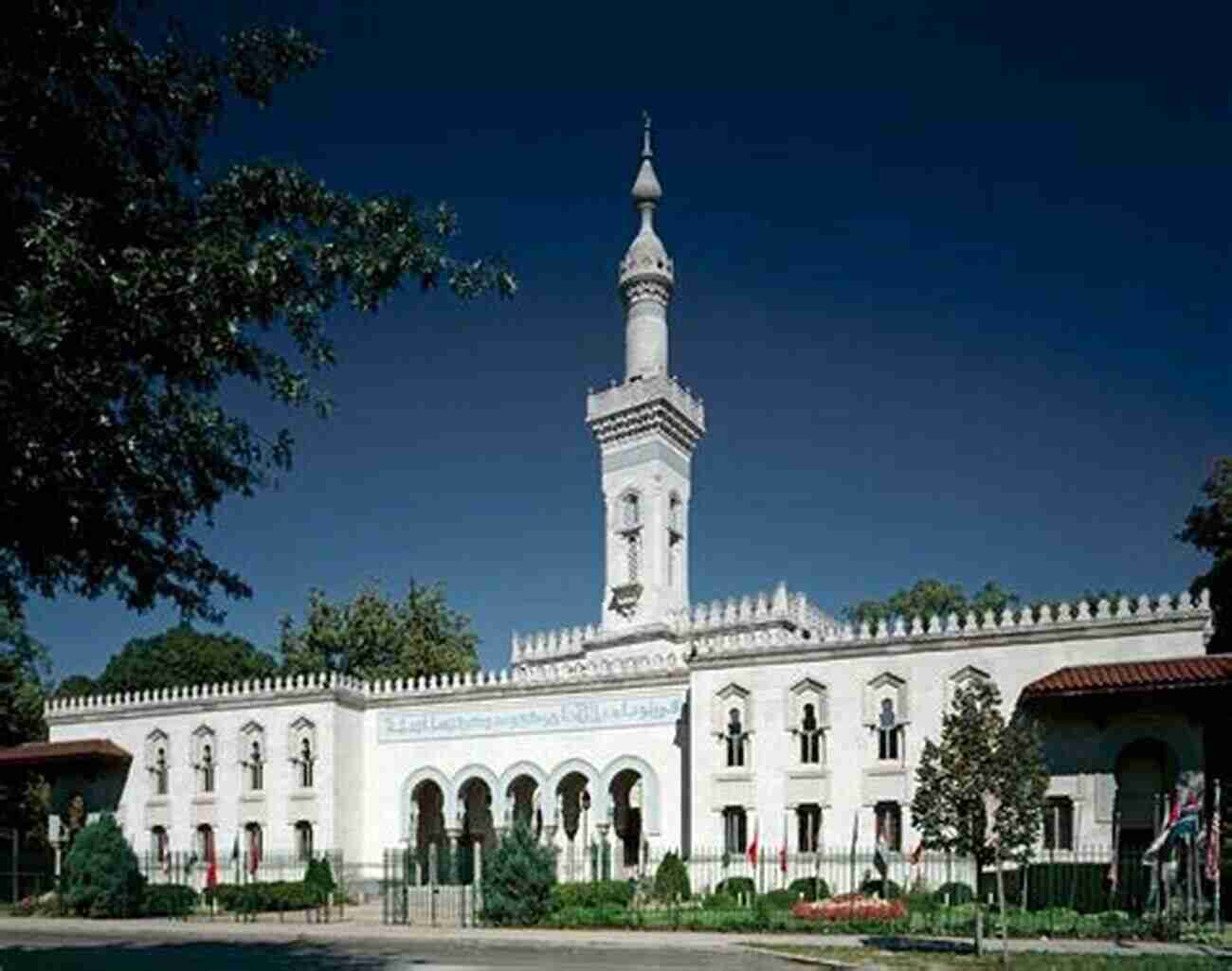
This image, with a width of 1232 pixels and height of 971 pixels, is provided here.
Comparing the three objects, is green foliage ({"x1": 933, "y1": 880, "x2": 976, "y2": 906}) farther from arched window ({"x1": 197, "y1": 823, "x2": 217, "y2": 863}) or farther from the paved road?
arched window ({"x1": 197, "y1": 823, "x2": 217, "y2": 863})

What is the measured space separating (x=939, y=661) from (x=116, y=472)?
2616cm

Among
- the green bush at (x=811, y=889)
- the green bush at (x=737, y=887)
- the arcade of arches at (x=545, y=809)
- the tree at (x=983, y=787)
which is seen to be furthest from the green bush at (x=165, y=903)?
the tree at (x=983, y=787)

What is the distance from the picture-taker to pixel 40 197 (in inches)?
448

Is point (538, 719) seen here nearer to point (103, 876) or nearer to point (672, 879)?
point (672, 879)

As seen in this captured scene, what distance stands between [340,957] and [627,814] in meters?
22.2

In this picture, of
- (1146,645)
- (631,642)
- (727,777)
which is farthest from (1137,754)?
(631,642)

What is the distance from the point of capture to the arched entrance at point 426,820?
43.8 meters

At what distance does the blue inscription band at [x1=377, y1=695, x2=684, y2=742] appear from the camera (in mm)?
40125

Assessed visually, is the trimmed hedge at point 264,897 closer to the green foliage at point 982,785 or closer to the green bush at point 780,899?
the green bush at point 780,899

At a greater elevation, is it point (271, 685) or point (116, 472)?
point (116, 472)

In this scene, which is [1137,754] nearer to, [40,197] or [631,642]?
[631,642]

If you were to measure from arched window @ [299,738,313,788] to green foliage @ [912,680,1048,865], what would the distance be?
2536 cm

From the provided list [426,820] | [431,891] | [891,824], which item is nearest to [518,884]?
[431,891]

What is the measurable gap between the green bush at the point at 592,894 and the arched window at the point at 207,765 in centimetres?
1795
